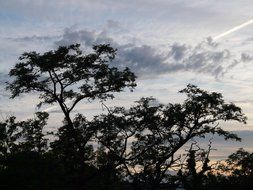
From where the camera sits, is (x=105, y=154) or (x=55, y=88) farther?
(x=105, y=154)

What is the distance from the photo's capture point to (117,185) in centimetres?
3356

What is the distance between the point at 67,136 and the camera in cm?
3016

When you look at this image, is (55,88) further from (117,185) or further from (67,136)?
(117,185)

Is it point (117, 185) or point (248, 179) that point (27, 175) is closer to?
point (117, 185)

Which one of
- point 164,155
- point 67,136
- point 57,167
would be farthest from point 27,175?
point 164,155

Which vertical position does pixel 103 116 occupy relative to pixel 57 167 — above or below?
above

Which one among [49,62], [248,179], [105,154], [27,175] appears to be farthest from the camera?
[248,179]

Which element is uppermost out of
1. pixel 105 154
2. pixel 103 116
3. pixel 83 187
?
pixel 103 116

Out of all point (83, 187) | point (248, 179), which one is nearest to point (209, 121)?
point (83, 187)

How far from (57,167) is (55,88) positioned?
714 cm

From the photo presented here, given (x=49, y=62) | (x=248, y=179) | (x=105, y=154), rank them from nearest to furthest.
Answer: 1. (x=49, y=62)
2. (x=105, y=154)
3. (x=248, y=179)

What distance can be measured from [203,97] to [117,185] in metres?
9.75

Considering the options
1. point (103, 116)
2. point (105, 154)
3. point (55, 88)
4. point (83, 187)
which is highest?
point (55, 88)

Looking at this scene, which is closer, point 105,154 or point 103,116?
point 103,116
